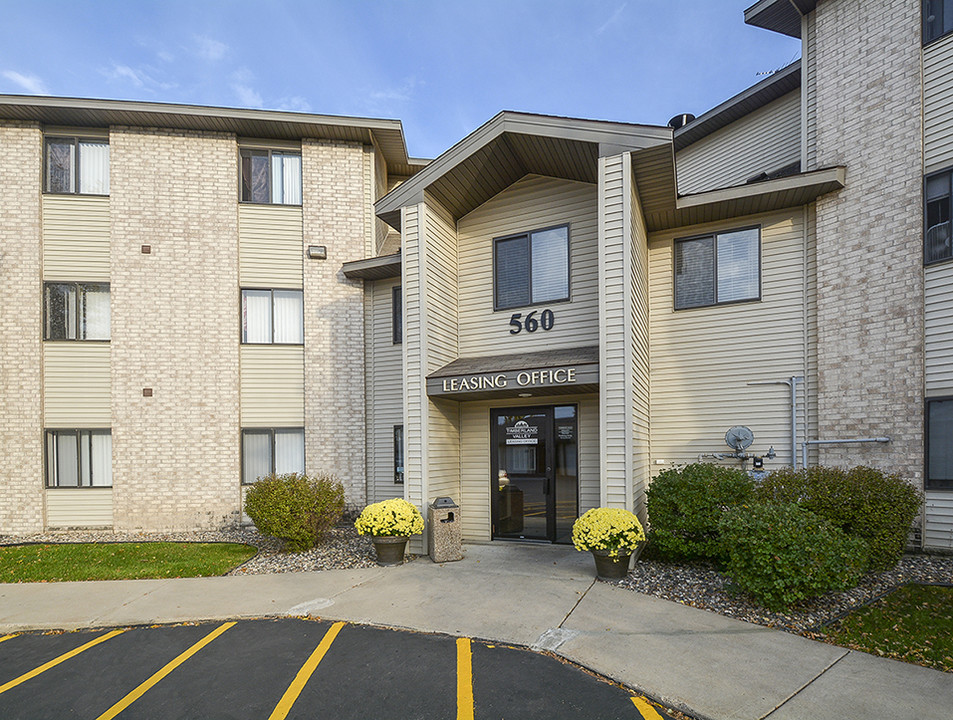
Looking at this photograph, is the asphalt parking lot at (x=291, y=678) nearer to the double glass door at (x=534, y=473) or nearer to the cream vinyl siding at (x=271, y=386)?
the double glass door at (x=534, y=473)

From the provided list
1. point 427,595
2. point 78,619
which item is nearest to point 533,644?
point 427,595

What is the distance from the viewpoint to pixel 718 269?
445 inches

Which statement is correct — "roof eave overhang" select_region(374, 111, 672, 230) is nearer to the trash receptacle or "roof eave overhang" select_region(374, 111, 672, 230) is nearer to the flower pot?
the trash receptacle

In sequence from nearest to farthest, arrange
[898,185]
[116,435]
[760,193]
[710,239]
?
[898,185] → [760,193] → [710,239] → [116,435]

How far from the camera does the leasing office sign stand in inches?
361

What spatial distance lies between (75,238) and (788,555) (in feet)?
52.0

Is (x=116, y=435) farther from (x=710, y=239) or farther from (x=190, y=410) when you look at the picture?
(x=710, y=239)

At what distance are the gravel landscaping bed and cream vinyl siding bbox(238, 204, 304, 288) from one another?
10.5 metres

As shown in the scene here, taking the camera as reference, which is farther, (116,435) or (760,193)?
(116,435)

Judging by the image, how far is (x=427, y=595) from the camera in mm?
7781

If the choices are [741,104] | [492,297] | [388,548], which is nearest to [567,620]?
[388,548]

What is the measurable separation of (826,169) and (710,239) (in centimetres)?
223

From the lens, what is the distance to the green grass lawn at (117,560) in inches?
366

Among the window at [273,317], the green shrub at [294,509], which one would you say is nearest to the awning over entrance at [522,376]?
the green shrub at [294,509]
